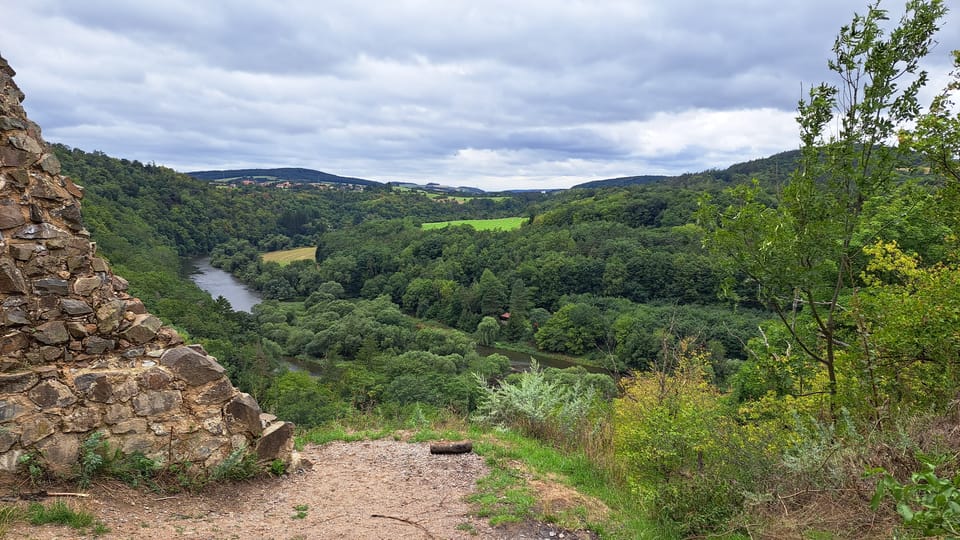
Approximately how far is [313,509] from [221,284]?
74.2m

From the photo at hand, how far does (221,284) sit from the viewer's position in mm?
71312

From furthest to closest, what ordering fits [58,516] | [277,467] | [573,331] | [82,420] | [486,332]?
[486,332] < [573,331] < [277,467] < [82,420] < [58,516]

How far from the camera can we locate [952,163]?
580 centimetres

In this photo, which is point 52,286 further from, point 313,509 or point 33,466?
point 313,509

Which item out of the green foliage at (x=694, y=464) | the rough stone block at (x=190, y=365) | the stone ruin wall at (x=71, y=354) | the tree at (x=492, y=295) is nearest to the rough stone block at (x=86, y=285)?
the stone ruin wall at (x=71, y=354)

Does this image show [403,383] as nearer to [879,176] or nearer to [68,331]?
[68,331]

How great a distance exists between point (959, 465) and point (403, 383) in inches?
1020

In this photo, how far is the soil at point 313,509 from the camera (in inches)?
188

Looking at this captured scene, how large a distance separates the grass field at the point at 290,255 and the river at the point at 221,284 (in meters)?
7.55

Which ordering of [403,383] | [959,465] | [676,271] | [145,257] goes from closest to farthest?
1. [959,465]
2. [403,383]
3. [145,257]
4. [676,271]

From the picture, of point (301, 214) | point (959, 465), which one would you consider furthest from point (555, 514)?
point (301, 214)

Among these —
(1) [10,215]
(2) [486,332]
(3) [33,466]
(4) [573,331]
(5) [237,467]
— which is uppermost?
(1) [10,215]

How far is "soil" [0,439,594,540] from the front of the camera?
4770 millimetres

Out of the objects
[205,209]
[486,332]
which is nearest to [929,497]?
[486,332]
